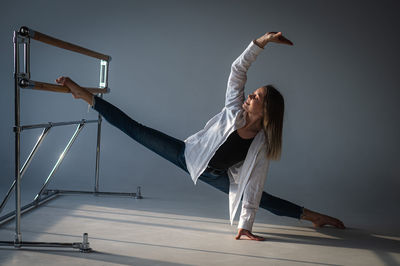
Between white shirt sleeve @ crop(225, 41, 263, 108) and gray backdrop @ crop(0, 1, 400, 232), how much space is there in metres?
2.12

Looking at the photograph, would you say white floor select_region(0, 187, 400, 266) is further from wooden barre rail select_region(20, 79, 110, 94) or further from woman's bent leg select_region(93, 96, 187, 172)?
wooden barre rail select_region(20, 79, 110, 94)

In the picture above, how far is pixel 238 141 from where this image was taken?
315 cm

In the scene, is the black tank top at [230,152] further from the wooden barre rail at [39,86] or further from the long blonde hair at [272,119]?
the wooden barre rail at [39,86]

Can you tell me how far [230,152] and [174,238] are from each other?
66 cm

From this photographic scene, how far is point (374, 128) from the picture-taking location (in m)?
5.32

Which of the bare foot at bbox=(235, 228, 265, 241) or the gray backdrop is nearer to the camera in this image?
the bare foot at bbox=(235, 228, 265, 241)

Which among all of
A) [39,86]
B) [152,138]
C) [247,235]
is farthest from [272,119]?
[39,86]

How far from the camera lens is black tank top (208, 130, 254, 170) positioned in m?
3.13

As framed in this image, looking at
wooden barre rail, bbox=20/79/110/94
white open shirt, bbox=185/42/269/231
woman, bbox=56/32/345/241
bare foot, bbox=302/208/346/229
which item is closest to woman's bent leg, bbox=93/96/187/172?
woman, bbox=56/32/345/241

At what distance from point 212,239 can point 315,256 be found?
0.64m

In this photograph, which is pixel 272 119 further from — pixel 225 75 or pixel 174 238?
pixel 225 75

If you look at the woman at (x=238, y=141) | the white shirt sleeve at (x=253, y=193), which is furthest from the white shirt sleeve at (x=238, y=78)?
the white shirt sleeve at (x=253, y=193)

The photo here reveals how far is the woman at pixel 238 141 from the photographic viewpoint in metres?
3.03

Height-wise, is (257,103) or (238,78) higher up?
(238,78)
